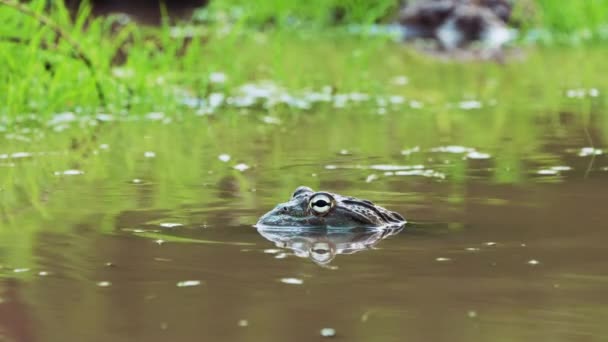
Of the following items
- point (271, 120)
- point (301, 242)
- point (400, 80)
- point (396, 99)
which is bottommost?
point (301, 242)

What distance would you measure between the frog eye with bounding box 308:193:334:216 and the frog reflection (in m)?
0.07

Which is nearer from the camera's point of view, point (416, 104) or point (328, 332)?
point (328, 332)

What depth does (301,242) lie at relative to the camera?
5.32m

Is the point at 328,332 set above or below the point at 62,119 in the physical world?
below

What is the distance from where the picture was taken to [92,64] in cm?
1001

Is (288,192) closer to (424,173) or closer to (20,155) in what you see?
(424,173)

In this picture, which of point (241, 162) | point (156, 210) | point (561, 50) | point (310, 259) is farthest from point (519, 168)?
point (561, 50)

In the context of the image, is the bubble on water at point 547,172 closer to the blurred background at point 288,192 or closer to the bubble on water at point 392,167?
the blurred background at point 288,192

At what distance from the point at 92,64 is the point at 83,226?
4.36 metres

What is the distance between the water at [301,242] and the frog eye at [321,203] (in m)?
0.14

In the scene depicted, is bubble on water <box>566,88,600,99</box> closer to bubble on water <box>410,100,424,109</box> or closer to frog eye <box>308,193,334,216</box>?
bubble on water <box>410,100,424,109</box>

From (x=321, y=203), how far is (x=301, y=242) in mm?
231

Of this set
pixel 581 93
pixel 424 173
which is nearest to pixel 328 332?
pixel 424 173

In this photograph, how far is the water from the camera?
4.09 metres
